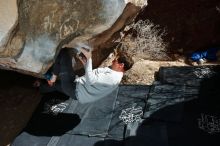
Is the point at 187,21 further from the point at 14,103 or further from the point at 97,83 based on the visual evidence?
the point at 14,103

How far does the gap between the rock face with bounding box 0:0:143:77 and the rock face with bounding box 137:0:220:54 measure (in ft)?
11.6

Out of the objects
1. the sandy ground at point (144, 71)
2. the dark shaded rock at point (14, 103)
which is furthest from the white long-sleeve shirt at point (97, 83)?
the dark shaded rock at point (14, 103)

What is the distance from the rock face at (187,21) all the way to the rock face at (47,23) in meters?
3.53

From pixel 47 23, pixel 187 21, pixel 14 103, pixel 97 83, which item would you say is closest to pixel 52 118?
pixel 14 103

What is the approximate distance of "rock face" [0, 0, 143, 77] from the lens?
4121 mm

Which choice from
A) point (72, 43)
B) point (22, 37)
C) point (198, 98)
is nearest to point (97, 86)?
point (72, 43)

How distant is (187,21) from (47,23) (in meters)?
4.31

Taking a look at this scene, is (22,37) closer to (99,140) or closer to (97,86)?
(97,86)

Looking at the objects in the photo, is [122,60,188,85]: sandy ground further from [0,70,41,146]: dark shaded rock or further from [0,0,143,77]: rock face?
[0,0,143,77]: rock face

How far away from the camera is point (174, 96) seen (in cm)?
619

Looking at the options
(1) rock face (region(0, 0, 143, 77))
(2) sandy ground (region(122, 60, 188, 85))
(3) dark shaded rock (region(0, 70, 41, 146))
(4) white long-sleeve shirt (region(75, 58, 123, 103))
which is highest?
(1) rock face (region(0, 0, 143, 77))

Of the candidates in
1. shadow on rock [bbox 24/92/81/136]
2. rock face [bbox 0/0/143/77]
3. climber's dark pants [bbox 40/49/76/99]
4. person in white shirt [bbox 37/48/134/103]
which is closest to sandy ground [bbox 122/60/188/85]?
shadow on rock [bbox 24/92/81/136]

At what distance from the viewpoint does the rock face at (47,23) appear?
412cm

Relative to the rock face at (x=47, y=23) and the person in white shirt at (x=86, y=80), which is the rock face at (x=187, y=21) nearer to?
the person in white shirt at (x=86, y=80)
